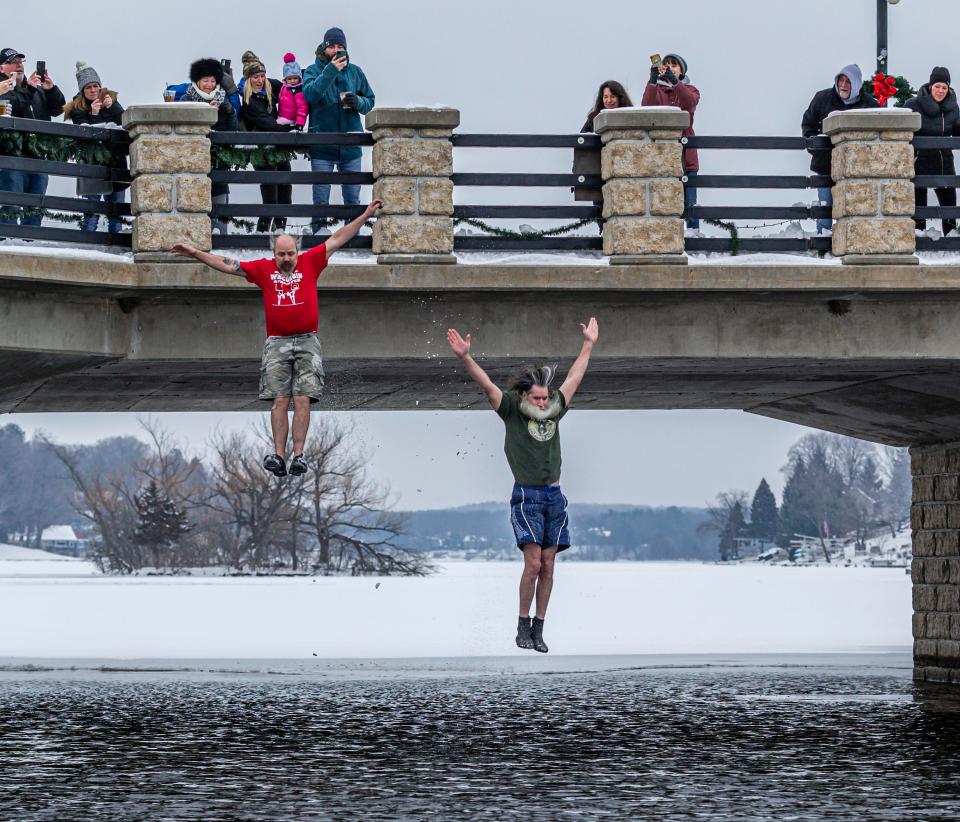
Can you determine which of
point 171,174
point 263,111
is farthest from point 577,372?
point 263,111

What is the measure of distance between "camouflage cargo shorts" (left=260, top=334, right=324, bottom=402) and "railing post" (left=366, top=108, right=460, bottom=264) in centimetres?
213

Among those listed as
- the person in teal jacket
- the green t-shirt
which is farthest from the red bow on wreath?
the green t-shirt

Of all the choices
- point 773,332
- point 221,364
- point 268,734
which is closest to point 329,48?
point 221,364

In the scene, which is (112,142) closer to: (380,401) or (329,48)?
(329,48)

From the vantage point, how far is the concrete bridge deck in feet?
52.3

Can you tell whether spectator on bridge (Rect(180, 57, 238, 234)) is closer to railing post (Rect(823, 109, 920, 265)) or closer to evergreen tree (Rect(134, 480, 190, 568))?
railing post (Rect(823, 109, 920, 265))

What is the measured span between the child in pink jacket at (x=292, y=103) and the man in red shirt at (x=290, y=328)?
305 centimetres

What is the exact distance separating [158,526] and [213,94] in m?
81.1

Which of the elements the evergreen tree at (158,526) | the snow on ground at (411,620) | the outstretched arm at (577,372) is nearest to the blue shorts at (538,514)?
the outstretched arm at (577,372)

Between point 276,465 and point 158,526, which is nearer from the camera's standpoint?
point 276,465

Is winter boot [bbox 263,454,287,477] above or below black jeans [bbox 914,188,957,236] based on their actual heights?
below

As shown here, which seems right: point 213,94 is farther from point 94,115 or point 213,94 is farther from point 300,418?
point 300,418

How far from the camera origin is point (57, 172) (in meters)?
16.1

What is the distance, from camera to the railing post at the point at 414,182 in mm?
16422
